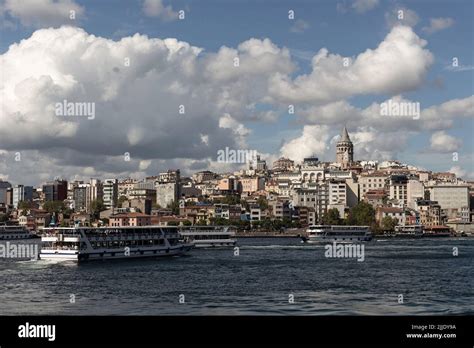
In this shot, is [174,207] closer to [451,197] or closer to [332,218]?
[332,218]

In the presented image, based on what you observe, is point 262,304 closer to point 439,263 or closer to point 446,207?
point 439,263

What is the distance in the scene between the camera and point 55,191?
319 ft

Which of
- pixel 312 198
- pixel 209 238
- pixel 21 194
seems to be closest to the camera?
pixel 209 238

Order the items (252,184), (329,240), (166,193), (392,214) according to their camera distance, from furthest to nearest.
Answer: (252,184)
(166,193)
(392,214)
(329,240)

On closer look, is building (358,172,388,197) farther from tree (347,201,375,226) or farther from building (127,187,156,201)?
building (127,187,156,201)

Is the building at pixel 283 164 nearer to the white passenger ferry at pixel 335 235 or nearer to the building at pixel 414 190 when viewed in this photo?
the building at pixel 414 190

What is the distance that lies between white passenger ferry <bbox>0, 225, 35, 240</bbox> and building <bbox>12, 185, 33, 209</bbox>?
42.4 meters

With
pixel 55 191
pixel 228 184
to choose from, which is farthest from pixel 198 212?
pixel 55 191

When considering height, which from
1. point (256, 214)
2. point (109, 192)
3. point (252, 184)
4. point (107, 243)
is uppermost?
point (252, 184)

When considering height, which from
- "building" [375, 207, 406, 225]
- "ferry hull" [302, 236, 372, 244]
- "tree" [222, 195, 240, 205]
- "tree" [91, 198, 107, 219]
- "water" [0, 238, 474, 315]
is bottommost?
"water" [0, 238, 474, 315]

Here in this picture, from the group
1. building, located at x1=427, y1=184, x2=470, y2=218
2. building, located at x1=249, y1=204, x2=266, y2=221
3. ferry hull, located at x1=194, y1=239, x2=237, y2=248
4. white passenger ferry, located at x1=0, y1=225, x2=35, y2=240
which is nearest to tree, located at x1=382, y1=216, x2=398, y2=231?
building, located at x1=249, y1=204, x2=266, y2=221

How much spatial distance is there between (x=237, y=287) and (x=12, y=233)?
4351 centimetres

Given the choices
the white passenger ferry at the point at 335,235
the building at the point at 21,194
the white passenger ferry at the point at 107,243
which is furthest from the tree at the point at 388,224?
the building at the point at 21,194

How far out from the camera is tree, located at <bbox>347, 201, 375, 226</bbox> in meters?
62.2
